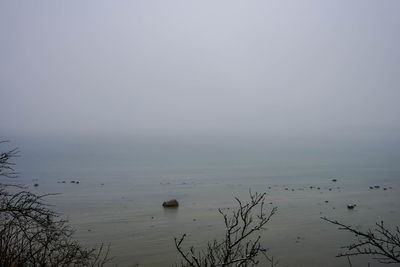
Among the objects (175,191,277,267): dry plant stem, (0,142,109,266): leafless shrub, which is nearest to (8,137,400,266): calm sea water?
(175,191,277,267): dry plant stem

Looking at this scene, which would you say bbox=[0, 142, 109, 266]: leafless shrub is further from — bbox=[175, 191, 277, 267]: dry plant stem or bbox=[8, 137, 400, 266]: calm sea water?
bbox=[8, 137, 400, 266]: calm sea water

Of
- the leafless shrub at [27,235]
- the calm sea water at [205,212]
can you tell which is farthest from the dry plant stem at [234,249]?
the calm sea water at [205,212]

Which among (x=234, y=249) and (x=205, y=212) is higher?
(x=234, y=249)

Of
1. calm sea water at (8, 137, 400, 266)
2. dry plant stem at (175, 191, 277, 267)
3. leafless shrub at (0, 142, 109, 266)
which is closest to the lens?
dry plant stem at (175, 191, 277, 267)

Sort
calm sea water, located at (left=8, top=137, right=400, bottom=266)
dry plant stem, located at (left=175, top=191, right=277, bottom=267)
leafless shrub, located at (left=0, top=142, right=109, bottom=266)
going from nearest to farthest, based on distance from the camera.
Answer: dry plant stem, located at (left=175, top=191, right=277, bottom=267), leafless shrub, located at (left=0, top=142, right=109, bottom=266), calm sea water, located at (left=8, top=137, right=400, bottom=266)

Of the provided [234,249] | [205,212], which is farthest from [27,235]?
[205,212]

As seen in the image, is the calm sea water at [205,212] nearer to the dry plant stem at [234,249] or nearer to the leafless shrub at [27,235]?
the dry plant stem at [234,249]

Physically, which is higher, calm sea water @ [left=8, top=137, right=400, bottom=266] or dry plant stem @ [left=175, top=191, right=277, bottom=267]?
dry plant stem @ [left=175, top=191, right=277, bottom=267]

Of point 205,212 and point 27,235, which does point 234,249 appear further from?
point 205,212

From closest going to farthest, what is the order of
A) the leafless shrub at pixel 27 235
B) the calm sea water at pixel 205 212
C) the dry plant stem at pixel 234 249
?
1. the dry plant stem at pixel 234 249
2. the leafless shrub at pixel 27 235
3. the calm sea water at pixel 205 212

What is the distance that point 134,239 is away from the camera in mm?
23516

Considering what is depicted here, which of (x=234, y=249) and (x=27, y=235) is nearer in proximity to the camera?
(x=27, y=235)

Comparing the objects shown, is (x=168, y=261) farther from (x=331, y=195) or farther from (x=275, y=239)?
(x=331, y=195)

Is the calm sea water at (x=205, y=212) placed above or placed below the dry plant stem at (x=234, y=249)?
below
